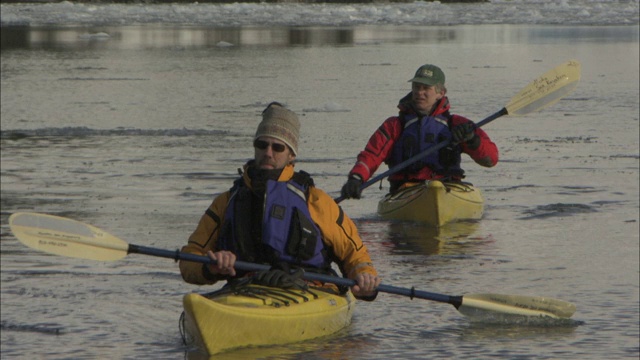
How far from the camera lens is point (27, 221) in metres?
6.79

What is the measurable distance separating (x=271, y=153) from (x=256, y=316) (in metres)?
0.84

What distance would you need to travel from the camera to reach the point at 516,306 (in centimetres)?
798

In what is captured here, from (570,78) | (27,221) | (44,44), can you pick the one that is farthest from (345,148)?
(44,44)

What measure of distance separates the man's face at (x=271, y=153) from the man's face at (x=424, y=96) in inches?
173

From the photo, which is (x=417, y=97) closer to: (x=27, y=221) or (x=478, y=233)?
(x=478, y=233)

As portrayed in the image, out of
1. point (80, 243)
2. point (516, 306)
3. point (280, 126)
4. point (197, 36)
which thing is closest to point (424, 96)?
Answer: point (516, 306)

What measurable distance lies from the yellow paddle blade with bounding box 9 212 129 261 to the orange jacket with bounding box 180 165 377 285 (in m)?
0.36

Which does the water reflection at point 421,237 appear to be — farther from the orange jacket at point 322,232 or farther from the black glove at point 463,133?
the orange jacket at point 322,232

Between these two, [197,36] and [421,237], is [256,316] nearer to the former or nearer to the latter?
[421,237]

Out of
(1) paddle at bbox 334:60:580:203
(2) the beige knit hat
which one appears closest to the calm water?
(1) paddle at bbox 334:60:580:203

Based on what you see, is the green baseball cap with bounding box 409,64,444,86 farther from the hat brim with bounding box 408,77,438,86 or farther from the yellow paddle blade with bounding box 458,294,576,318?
the yellow paddle blade with bounding box 458,294,576,318

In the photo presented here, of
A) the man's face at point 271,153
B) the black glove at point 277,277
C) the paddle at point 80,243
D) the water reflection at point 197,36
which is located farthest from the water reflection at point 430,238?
the water reflection at point 197,36

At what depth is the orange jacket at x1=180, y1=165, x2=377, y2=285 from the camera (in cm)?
686

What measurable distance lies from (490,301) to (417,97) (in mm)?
3478
